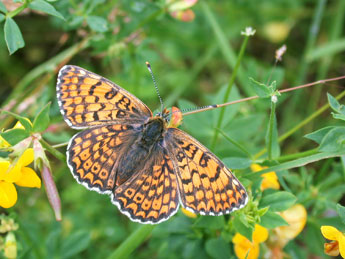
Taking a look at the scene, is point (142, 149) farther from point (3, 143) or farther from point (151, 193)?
point (3, 143)

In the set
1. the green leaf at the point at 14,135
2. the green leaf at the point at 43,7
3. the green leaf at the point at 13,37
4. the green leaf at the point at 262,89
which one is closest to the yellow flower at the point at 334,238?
the green leaf at the point at 262,89

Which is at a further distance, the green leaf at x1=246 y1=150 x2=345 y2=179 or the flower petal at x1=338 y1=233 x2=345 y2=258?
the green leaf at x1=246 y1=150 x2=345 y2=179

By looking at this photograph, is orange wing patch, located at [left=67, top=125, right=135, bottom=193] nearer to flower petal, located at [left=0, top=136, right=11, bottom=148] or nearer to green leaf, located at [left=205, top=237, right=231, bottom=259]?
flower petal, located at [left=0, top=136, right=11, bottom=148]

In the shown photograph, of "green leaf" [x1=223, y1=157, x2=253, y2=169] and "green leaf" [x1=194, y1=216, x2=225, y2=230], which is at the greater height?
"green leaf" [x1=223, y1=157, x2=253, y2=169]

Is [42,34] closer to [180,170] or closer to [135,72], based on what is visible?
[135,72]

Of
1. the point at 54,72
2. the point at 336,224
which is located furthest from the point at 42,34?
the point at 336,224

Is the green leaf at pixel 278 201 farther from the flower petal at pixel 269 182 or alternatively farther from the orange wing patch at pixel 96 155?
the orange wing patch at pixel 96 155

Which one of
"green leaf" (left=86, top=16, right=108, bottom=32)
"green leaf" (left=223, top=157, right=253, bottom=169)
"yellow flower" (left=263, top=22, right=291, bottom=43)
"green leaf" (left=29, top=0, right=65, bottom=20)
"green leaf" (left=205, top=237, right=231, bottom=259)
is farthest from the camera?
"yellow flower" (left=263, top=22, right=291, bottom=43)

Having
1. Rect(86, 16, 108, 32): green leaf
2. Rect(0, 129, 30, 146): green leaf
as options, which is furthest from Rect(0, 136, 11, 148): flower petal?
Rect(86, 16, 108, 32): green leaf
